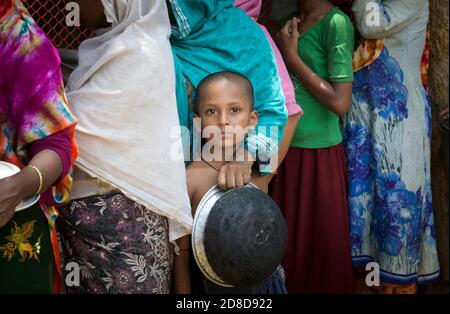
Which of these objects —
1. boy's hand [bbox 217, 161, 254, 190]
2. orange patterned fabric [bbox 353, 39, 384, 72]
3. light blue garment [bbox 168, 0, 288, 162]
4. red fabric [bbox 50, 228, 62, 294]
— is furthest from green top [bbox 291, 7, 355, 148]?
red fabric [bbox 50, 228, 62, 294]

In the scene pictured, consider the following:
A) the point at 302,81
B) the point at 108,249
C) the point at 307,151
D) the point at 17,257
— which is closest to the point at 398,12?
the point at 302,81

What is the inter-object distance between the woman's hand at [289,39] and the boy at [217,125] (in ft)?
1.69

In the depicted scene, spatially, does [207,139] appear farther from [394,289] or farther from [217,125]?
[394,289]

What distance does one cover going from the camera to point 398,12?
139 inches

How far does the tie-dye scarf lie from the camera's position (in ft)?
7.86

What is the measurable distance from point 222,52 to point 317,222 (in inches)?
41.9

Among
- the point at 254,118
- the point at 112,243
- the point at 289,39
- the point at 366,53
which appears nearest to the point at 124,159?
the point at 112,243

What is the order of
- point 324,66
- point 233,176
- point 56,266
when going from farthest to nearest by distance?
point 324,66, point 233,176, point 56,266

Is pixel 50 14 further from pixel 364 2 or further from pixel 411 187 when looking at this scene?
pixel 411 187

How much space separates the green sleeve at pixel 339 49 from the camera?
3.42 m

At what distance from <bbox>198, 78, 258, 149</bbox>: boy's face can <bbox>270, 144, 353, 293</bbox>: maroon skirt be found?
0.73 meters

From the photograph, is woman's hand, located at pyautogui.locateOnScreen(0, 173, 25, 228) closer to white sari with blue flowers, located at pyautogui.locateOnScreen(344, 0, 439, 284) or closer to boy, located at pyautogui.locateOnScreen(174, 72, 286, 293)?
boy, located at pyautogui.locateOnScreen(174, 72, 286, 293)

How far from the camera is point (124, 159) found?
2729 millimetres

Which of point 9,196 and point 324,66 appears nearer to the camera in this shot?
point 9,196
